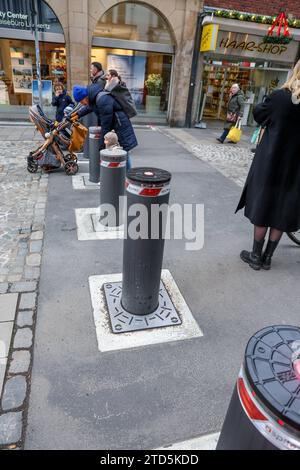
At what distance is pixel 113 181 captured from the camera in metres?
4.83

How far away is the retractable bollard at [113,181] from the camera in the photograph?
4.64m

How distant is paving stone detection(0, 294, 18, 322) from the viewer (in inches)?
123

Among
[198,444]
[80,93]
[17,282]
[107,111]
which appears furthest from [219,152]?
[198,444]

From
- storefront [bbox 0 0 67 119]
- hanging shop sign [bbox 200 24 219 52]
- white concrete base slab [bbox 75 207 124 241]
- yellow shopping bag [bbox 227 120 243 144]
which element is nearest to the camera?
white concrete base slab [bbox 75 207 124 241]

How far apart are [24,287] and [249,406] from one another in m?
2.80

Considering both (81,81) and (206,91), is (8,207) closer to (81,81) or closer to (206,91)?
(81,81)

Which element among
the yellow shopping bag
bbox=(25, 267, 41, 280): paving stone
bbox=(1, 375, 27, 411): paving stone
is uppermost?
the yellow shopping bag

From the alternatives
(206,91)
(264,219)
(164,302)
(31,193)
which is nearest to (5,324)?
(164,302)

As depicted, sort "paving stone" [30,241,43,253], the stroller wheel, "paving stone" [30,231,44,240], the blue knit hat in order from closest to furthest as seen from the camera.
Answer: "paving stone" [30,241,43,253], "paving stone" [30,231,44,240], the blue knit hat, the stroller wheel

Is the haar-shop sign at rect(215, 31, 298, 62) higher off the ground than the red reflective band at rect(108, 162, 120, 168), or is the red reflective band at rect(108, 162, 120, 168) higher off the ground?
the haar-shop sign at rect(215, 31, 298, 62)

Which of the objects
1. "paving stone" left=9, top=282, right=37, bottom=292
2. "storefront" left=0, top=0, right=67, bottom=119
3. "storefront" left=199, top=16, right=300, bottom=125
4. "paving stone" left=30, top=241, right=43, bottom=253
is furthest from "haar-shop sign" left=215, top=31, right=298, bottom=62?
"paving stone" left=9, top=282, right=37, bottom=292

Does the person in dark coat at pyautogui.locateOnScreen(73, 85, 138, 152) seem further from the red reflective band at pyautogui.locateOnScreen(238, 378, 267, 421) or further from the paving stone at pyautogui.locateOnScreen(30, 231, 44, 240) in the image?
the red reflective band at pyautogui.locateOnScreen(238, 378, 267, 421)

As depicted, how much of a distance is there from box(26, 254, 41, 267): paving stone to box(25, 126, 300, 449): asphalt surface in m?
0.08

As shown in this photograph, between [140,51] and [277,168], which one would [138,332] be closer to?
[277,168]
